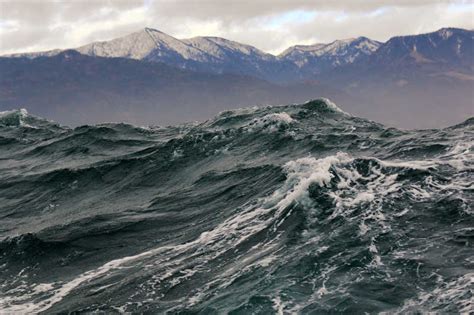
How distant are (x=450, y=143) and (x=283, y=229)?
1872cm

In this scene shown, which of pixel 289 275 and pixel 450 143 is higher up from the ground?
pixel 450 143

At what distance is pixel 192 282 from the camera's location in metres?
23.0

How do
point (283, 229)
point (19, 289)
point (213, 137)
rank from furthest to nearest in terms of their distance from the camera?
point (213, 137) → point (283, 229) → point (19, 289)

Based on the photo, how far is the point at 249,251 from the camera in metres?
25.4

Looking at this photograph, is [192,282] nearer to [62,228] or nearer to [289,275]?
[289,275]

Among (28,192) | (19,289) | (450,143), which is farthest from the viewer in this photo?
(28,192)

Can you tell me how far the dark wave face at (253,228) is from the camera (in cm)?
2094

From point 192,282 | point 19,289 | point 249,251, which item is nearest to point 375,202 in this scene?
point 249,251

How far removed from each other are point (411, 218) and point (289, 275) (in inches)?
284

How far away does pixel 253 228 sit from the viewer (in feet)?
91.7

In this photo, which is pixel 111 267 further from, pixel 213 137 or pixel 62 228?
pixel 213 137

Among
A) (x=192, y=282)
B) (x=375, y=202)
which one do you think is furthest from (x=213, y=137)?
(x=192, y=282)

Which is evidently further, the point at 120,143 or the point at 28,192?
the point at 120,143

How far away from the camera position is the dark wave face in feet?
68.7
